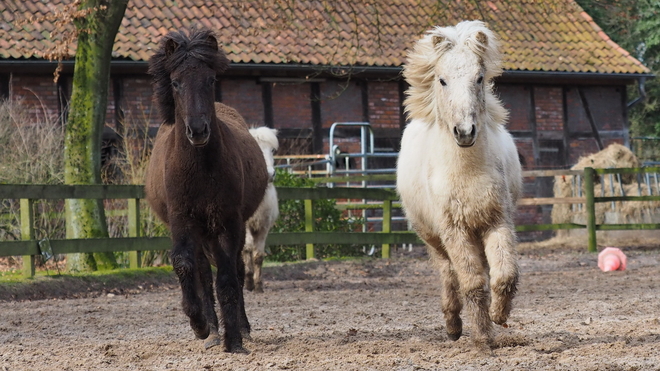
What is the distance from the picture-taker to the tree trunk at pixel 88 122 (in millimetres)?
12430

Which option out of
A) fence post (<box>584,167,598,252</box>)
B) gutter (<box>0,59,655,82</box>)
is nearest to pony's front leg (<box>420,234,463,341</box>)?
gutter (<box>0,59,655,82</box>)

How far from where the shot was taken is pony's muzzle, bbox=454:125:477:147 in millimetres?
5801

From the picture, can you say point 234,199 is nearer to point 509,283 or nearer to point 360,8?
point 509,283

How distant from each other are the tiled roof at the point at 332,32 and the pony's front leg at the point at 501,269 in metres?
9.93

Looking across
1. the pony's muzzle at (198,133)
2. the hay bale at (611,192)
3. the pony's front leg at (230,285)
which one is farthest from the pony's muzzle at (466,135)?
the hay bale at (611,192)

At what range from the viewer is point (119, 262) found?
44.5 feet

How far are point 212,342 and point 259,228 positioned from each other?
5.05 meters

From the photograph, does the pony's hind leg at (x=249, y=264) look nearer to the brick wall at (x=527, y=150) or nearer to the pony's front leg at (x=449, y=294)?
the pony's front leg at (x=449, y=294)

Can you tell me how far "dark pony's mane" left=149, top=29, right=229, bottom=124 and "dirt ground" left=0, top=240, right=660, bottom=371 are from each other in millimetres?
1748

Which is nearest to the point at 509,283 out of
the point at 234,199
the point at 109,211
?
the point at 234,199

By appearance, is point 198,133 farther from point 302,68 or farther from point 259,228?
point 302,68

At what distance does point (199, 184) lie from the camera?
6496mm

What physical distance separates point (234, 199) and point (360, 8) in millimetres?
17883

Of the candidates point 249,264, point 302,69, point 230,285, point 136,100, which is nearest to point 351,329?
point 230,285
